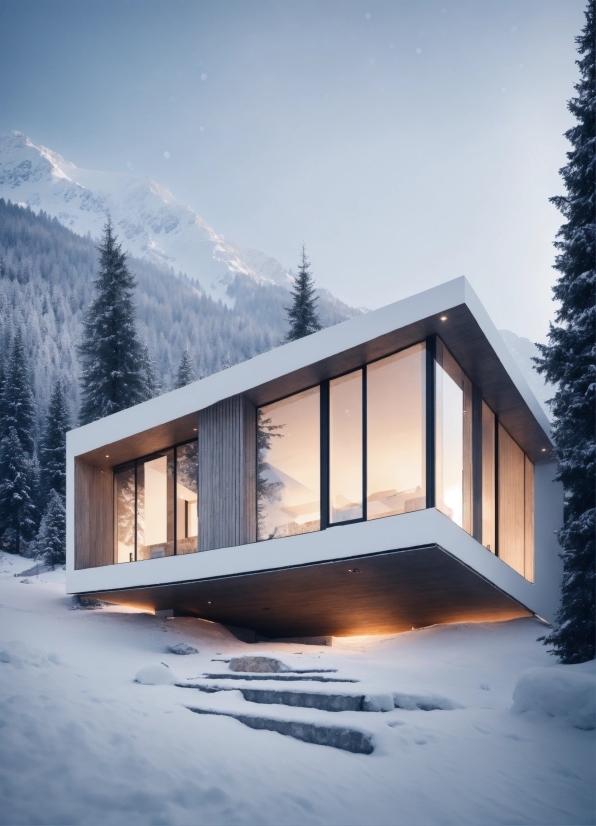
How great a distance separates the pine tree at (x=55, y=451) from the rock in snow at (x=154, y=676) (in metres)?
25.4

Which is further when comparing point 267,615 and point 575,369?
point 267,615

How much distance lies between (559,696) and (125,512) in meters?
10.3

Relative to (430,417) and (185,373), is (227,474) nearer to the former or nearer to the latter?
(430,417)

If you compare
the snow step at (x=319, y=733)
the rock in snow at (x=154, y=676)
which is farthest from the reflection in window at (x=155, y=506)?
the snow step at (x=319, y=733)

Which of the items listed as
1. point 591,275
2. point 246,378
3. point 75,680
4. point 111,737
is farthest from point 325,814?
point 591,275

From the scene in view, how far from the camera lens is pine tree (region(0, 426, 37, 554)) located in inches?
1294

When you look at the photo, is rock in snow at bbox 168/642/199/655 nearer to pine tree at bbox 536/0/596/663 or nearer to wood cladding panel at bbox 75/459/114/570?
wood cladding panel at bbox 75/459/114/570

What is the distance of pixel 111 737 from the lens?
5121mm

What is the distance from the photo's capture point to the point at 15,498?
3294 centimetres

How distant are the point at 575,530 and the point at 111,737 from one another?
768 cm

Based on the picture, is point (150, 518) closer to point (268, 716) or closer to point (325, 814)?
point (268, 716)

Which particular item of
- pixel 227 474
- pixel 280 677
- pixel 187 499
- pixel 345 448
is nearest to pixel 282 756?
pixel 280 677

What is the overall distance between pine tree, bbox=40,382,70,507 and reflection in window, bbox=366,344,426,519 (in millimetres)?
25543

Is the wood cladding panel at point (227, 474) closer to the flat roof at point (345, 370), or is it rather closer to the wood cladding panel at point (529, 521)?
the flat roof at point (345, 370)
